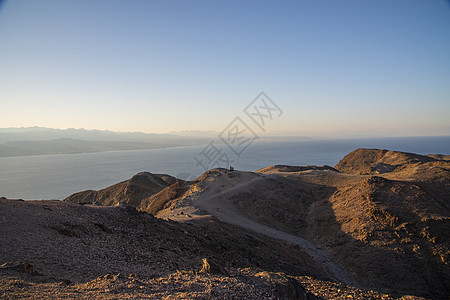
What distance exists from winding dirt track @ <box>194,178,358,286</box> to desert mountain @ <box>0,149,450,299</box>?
111 mm

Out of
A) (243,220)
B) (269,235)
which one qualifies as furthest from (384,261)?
(243,220)

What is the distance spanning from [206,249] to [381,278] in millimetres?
10140

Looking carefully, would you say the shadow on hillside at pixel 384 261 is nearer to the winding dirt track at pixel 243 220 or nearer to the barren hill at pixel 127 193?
the winding dirt track at pixel 243 220

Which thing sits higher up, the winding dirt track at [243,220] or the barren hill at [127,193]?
the winding dirt track at [243,220]

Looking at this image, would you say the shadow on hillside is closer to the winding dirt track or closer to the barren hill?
the winding dirt track

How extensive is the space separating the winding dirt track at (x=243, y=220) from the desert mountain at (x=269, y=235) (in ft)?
0.37

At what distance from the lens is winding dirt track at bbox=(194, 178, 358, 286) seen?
14.6 metres

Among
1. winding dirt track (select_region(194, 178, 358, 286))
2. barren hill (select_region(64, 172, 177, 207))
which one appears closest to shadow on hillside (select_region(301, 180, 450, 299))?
winding dirt track (select_region(194, 178, 358, 286))

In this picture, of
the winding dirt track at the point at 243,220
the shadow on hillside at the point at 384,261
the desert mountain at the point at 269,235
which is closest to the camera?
the desert mountain at the point at 269,235

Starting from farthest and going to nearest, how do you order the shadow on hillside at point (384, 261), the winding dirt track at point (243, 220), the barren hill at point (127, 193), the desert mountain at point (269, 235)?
the barren hill at point (127, 193) → the winding dirt track at point (243, 220) → the shadow on hillside at point (384, 261) → the desert mountain at point (269, 235)

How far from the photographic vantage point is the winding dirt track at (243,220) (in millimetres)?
14608

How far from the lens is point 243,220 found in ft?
66.5

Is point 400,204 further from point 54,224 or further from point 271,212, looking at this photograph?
point 54,224

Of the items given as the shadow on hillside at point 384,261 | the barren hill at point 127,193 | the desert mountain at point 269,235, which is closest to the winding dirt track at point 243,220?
the desert mountain at point 269,235
